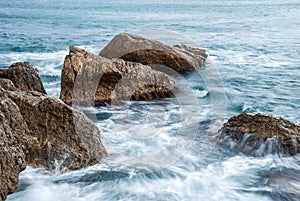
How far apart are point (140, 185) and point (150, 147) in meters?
1.27

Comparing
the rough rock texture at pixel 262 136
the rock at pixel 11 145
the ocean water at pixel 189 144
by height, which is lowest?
the ocean water at pixel 189 144

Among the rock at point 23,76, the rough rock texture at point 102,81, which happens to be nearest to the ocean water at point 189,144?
the rough rock texture at point 102,81

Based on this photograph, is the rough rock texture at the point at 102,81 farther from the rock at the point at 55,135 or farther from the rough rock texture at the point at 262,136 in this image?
the rough rock texture at the point at 262,136

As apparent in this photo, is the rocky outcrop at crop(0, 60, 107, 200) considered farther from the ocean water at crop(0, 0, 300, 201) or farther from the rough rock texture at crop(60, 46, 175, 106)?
the rough rock texture at crop(60, 46, 175, 106)

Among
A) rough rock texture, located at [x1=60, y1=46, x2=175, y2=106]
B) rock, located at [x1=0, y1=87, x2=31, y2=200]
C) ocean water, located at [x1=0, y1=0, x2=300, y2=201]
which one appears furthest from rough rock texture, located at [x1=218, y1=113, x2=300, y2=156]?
rock, located at [x1=0, y1=87, x2=31, y2=200]

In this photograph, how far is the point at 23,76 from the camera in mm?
7637

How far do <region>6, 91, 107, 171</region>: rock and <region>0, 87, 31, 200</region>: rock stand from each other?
196 mm

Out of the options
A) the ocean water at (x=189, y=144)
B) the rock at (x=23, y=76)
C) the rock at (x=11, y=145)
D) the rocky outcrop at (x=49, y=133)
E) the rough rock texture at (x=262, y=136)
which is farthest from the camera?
the rock at (x=23, y=76)

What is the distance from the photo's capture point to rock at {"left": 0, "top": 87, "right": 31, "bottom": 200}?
14.7 feet

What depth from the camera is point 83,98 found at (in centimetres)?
833

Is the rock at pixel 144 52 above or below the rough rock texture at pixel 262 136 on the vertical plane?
above

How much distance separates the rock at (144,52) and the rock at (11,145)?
605cm

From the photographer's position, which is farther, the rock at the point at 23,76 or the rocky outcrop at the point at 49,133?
the rock at the point at 23,76

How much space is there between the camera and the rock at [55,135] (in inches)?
209
